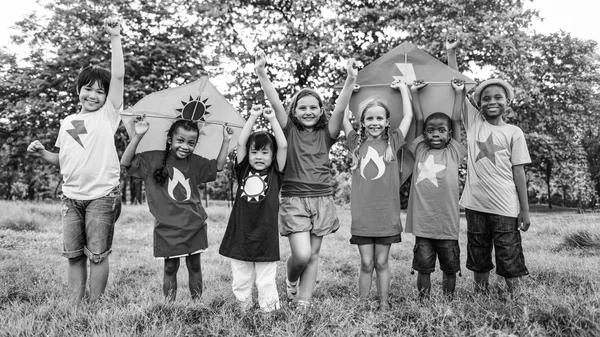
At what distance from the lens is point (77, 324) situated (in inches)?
112

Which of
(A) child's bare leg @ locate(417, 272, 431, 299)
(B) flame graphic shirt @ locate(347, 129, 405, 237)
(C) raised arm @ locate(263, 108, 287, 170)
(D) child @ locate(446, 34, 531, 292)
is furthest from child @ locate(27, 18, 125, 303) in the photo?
(D) child @ locate(446, 34, 531, 292)

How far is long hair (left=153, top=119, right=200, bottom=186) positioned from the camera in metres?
3.73

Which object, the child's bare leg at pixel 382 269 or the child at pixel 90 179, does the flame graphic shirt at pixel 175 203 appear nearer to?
the child at pixel 90 179

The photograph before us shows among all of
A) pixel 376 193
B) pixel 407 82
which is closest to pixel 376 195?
pixel 376 193

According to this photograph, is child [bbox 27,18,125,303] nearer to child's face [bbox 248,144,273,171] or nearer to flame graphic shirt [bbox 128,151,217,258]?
flame graphic shirt [bbox 128,151,217,258]

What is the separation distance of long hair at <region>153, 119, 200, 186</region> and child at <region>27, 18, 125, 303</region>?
1.27ft

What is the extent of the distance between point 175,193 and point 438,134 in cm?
257

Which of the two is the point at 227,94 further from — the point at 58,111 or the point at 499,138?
the point at 499,138

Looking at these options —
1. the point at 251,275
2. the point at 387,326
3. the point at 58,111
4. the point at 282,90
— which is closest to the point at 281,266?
the point at 251,275

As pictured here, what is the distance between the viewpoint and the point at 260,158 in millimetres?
3621

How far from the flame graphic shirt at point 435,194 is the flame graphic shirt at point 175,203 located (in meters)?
1.99

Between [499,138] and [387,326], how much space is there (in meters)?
2.17

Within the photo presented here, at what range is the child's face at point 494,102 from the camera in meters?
3.97

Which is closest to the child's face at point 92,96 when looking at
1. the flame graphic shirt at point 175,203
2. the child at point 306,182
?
the flame graphic shirt at point 175,203
